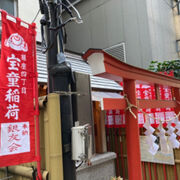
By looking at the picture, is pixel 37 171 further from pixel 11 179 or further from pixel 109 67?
pixel 109 67

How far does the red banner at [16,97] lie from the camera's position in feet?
8.54

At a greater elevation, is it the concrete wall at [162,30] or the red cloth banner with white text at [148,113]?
the concrete wall at [162,30]

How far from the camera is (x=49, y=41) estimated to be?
9.20ft

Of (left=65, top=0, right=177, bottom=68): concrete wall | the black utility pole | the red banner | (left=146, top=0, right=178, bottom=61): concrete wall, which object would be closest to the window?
the red banner

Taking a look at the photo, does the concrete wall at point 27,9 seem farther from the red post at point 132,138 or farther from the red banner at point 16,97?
the red banner at point 16,97

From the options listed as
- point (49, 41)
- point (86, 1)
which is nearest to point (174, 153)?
point (49, 41)

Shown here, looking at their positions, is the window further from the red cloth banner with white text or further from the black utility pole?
the red cloth banner with white text

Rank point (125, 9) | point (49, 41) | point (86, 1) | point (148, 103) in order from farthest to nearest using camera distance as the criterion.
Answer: point (86, 1) < point (125, 9) < point (148, 103) < point (49, 41)

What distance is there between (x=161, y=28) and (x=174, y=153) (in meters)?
7.75

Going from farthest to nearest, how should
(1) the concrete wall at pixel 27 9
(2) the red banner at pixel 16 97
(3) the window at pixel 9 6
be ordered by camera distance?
1. (1) the concrete wall at pixel 27 9
2. (3) the window at pixel 9 6
3. (2) the red banner at pixel 16 97

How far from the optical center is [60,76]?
8.57 feet

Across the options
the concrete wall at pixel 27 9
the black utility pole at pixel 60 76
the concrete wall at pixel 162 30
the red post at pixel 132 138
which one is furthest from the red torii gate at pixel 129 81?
the concrete wall at pixel 162 30

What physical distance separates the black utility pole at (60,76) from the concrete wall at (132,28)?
8661 mm

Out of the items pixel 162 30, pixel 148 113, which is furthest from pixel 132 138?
pixel 162 30
